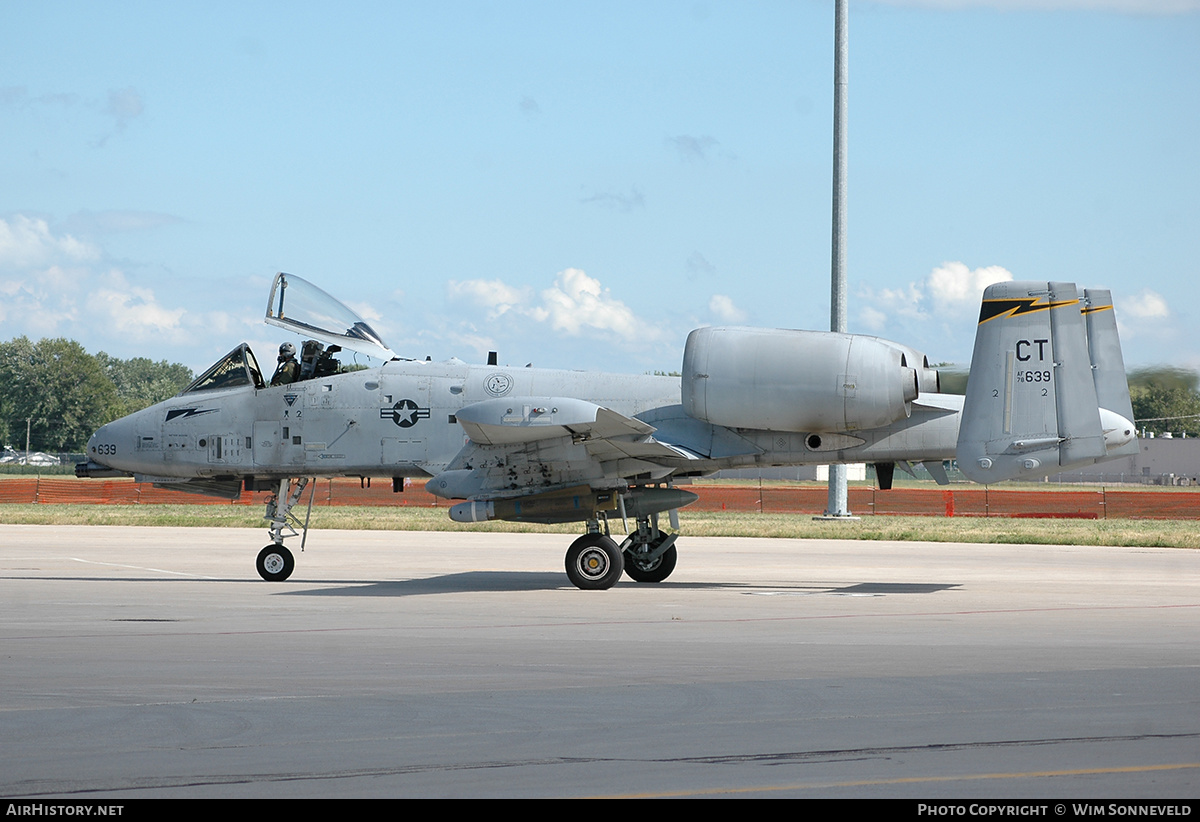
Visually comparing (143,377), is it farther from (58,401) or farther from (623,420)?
(623,420)

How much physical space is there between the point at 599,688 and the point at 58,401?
101695mm

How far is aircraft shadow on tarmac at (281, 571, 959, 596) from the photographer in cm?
1688

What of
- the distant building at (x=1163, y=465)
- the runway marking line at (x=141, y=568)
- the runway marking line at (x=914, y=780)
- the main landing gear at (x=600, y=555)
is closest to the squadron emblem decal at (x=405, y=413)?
the main landing gear at (x=600, y=555)

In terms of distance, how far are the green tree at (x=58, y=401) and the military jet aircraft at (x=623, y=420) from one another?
8379 centimetres

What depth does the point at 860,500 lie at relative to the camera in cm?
4503

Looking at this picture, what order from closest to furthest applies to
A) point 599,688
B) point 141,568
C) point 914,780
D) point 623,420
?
point 914,780, point 599,688, point 623,420, point 141,568

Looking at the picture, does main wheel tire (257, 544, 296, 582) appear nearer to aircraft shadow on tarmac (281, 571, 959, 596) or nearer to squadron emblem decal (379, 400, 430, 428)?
aircraft shadow on tarmac (281, 571, 959, 596)

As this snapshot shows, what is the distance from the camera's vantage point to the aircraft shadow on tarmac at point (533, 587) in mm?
16875

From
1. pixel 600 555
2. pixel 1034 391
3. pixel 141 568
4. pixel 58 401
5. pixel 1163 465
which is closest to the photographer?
pixel 1034 391

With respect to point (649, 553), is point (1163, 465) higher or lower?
higher

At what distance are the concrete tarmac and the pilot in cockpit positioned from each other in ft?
9.52

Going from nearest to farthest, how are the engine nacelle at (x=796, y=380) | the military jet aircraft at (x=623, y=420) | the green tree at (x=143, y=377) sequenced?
the military jet aircraft at (x=623, y=420), the engine nacelle at (x=796, y=380), the green tree at (x=143, y=377)

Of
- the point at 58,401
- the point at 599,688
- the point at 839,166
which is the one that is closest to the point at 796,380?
the point at 599,688

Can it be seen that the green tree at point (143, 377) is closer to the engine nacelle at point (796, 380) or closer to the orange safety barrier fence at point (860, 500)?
the orange safety barrier fence at point (860, 500)
